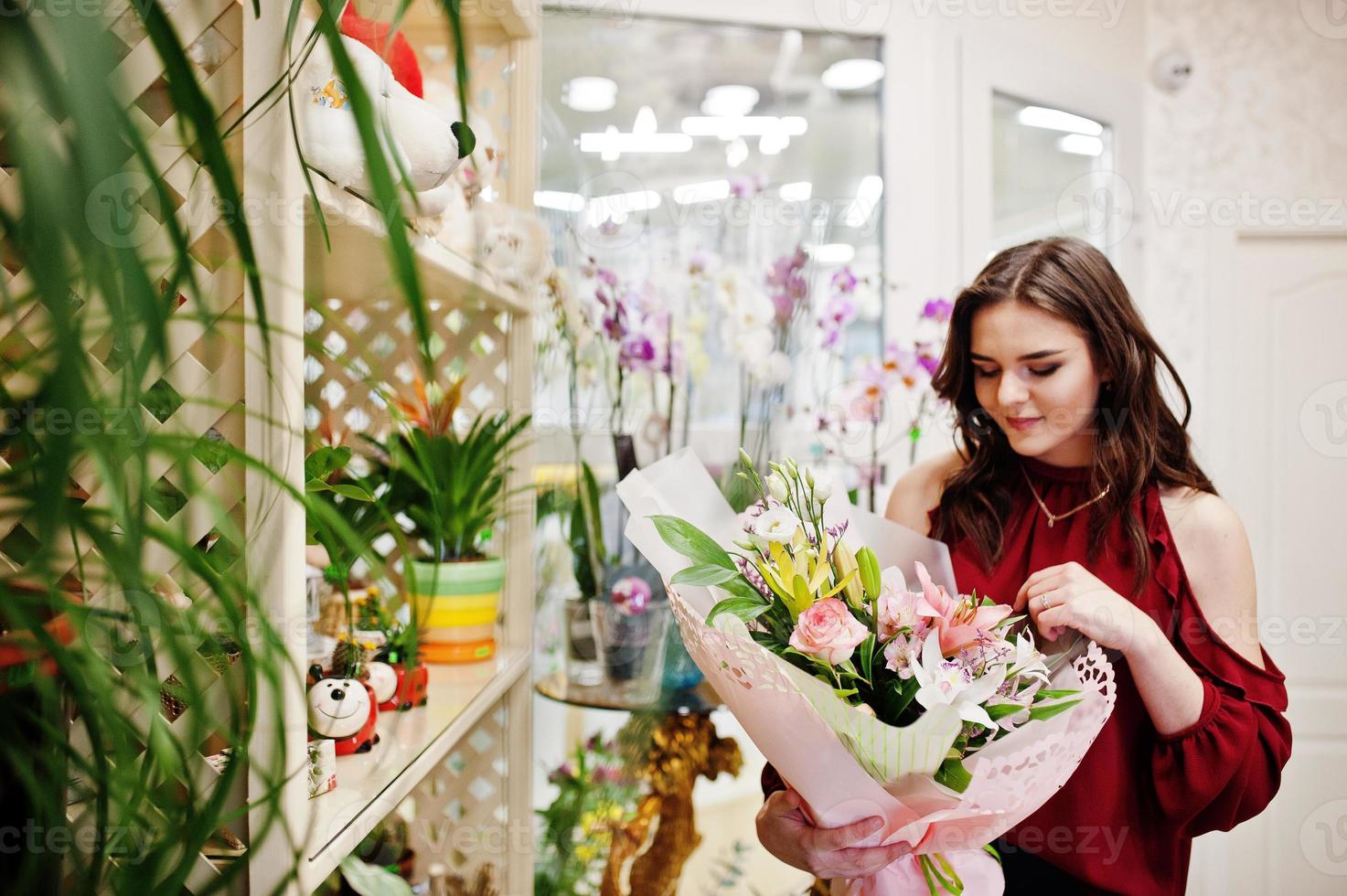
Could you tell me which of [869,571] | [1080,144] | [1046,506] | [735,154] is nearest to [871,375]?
[1046,506]

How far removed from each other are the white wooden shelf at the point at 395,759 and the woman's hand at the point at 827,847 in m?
0.42

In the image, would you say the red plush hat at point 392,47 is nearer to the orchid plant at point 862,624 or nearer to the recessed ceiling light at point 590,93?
the orchid plant at point 862,624

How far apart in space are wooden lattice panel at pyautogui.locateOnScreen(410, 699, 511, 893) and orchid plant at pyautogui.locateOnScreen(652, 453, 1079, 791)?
2.63 feet

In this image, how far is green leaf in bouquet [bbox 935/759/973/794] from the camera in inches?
32.1

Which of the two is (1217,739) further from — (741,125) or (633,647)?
(741,125)

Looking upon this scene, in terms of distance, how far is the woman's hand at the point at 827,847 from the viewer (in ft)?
2.93

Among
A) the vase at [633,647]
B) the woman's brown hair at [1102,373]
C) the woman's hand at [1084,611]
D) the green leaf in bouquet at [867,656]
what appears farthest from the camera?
the vase at [633,647]

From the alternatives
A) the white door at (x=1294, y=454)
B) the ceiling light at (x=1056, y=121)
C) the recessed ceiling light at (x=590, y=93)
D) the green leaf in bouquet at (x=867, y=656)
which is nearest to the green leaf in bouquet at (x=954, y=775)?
the green leaf in bouquet at (x=867, y=656)

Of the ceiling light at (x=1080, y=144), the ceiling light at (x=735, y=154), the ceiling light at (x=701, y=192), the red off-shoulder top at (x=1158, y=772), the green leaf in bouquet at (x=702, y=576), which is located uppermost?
the ceiling light at (x=1080, y=144)

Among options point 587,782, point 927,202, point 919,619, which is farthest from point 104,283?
point 927,202

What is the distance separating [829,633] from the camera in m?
0.77

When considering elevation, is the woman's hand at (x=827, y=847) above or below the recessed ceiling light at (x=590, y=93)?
below

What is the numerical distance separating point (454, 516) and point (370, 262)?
46 cm

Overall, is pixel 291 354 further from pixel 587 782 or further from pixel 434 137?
pixel 587 782
